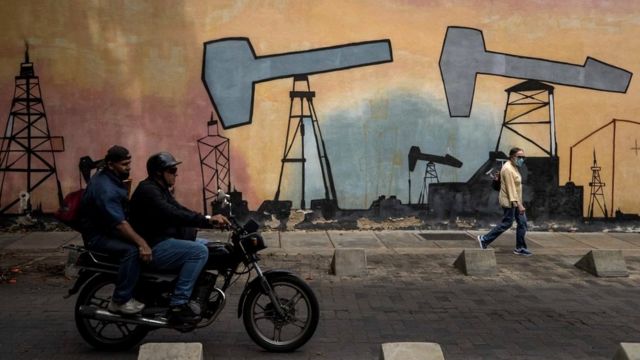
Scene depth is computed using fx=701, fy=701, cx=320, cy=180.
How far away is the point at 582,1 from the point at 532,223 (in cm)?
439

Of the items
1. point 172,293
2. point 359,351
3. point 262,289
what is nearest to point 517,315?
point 359,351

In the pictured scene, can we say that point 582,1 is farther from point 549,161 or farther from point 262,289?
point 262,289

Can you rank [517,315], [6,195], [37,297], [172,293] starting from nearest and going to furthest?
[172,293]
[517,315]
[37,297]
[6,195]

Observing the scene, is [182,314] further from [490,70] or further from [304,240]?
[490,70]

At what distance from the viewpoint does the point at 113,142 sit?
12.9 metres

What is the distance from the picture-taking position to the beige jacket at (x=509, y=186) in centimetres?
1108

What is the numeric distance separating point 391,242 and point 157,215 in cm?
698

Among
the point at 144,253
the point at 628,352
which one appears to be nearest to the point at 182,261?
the point at 144,253

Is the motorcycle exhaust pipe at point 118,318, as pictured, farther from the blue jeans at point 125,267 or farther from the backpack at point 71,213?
the backpack at point 71,213

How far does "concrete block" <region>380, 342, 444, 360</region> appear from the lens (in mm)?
4820

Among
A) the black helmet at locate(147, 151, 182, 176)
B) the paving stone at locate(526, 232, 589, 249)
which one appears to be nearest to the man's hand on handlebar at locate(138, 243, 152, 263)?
the black helmet at locate(147, 151, 182, 176)

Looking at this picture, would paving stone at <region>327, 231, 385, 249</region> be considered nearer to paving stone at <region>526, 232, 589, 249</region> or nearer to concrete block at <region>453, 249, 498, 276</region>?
concrete block at <region>453, 249, 498, 276</region>

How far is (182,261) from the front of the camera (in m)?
5.73

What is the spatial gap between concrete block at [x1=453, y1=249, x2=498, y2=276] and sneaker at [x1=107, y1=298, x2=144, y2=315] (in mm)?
5133
